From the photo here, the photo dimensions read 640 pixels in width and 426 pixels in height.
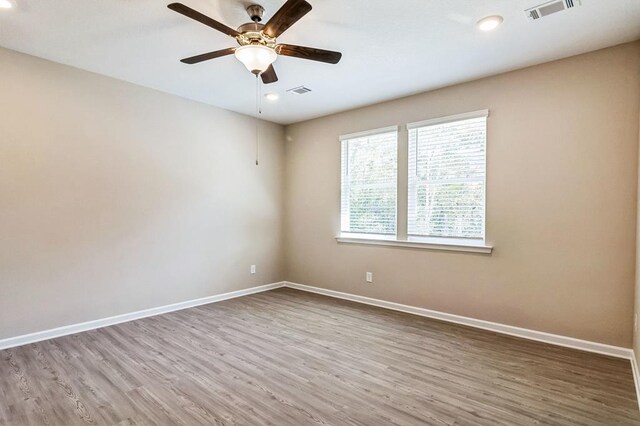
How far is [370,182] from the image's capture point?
15.9 feet

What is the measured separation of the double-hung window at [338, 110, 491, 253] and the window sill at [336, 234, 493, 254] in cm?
A: 1

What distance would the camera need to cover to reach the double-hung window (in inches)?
153

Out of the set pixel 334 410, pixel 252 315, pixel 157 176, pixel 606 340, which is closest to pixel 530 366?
pixel 606 340

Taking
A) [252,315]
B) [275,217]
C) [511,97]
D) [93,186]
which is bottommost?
[252,315]

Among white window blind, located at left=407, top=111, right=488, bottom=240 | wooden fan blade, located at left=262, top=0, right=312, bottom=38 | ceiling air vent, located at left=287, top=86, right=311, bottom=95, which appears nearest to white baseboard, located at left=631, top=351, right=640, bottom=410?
white window blind, located at left=407, top=111, right=488, bottom=240

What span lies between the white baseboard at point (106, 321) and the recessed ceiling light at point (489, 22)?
445 cm

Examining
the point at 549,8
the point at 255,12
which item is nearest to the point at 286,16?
the point at 255,12

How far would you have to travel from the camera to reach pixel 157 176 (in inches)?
168

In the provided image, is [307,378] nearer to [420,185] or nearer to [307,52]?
[307,52]

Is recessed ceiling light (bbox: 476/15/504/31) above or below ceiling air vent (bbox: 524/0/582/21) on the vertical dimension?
below

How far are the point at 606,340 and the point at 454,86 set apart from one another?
2.98 meters

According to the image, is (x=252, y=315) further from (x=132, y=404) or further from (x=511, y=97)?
(x=511, y=97)

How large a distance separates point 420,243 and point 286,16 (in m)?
3.03

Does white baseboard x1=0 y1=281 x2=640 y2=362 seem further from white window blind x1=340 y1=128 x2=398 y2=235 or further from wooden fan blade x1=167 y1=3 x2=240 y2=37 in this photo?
wooden fan blade x1=167 y1=3 x2=240 y2=37
